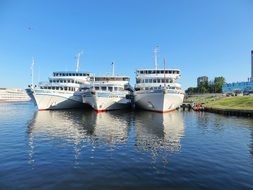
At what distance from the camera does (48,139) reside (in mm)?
26234

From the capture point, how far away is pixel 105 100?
2547 inches

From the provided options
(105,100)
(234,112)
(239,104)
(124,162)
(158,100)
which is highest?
(158,100)

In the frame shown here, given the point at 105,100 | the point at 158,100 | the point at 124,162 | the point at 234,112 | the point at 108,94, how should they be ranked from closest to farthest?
the point at 124,162 → the point at 234,112 → the point at 158,100 → the point at 108,94 → the point at 105,100

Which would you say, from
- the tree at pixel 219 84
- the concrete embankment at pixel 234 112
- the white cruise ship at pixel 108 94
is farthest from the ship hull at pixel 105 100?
the tree at pixel 219 84

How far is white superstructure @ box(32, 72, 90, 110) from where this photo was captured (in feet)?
228

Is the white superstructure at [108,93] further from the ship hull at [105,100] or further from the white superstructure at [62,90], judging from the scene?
the white superstructure at [62,90]

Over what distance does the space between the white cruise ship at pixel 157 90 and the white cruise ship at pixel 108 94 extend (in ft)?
11.2

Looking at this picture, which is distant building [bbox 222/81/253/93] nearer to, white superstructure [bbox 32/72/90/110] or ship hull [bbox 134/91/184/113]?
ship hull [bbox 134/91/184/113]

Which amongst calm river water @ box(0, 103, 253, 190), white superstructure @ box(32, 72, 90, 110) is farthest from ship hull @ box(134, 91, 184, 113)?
calm river water @ box(0, 103, 253, 190)

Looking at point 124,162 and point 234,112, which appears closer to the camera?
point 124,162

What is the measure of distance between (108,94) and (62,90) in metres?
15.3

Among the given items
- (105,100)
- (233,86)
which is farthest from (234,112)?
(233,86)

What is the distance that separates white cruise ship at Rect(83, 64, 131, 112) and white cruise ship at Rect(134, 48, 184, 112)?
11.2ft

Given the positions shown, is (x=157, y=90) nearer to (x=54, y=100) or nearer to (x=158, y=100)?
(x=158, y=100)
